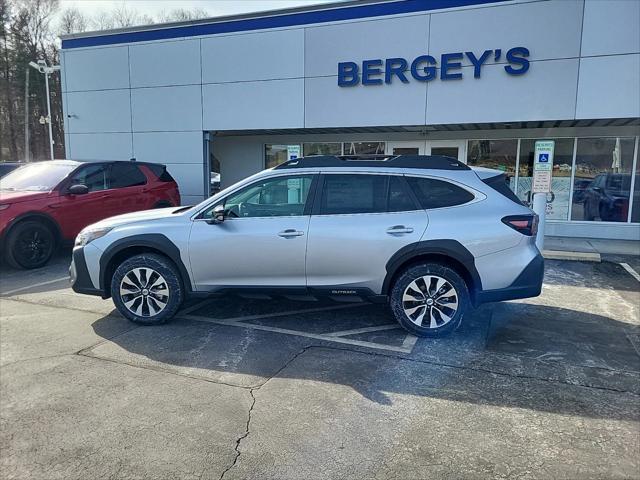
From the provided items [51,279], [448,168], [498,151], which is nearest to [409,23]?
[498,151]

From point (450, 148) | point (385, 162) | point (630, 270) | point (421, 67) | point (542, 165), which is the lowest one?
point (630, 270)

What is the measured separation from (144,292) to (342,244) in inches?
88.0

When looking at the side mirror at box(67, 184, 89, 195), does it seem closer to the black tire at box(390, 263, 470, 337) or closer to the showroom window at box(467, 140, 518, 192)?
the black tire at box(390, 263, 470, 337)

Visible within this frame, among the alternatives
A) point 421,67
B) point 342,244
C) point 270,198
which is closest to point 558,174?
point 421,67

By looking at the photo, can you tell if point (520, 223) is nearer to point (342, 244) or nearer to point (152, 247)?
point (342, 244)

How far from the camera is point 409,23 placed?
36.9 feet

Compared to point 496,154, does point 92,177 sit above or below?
below

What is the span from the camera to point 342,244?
4.62 meters

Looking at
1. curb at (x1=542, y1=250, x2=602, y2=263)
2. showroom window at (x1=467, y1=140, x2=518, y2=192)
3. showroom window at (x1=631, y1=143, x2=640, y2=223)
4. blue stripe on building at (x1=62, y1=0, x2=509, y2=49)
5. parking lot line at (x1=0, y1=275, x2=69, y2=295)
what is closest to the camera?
parking lot line at (x1=0, y1=275, x2=69, y2=295)

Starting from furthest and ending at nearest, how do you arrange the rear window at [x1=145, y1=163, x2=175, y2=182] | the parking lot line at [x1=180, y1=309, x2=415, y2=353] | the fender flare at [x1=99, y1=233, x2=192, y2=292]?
1. the rear window at [x1=145, y1=163, x2=175, y2=182]
2. the fender flare at [x1=99, y1=233, x2=192, y2=292]
3. the parking lot line at [x1=180, y1=309, x2=415, y2=353]

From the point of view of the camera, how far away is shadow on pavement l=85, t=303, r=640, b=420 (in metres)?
3.54

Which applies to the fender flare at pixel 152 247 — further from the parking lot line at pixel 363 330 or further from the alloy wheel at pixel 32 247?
the alloy wheel at pixel 32 247

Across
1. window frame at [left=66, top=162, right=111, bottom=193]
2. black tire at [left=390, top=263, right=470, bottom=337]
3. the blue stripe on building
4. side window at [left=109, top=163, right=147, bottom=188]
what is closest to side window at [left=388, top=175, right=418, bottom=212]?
black tire at [left=390, top=263, right=470, bottom=337]

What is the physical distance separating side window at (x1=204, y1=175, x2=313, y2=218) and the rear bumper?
2082mm
